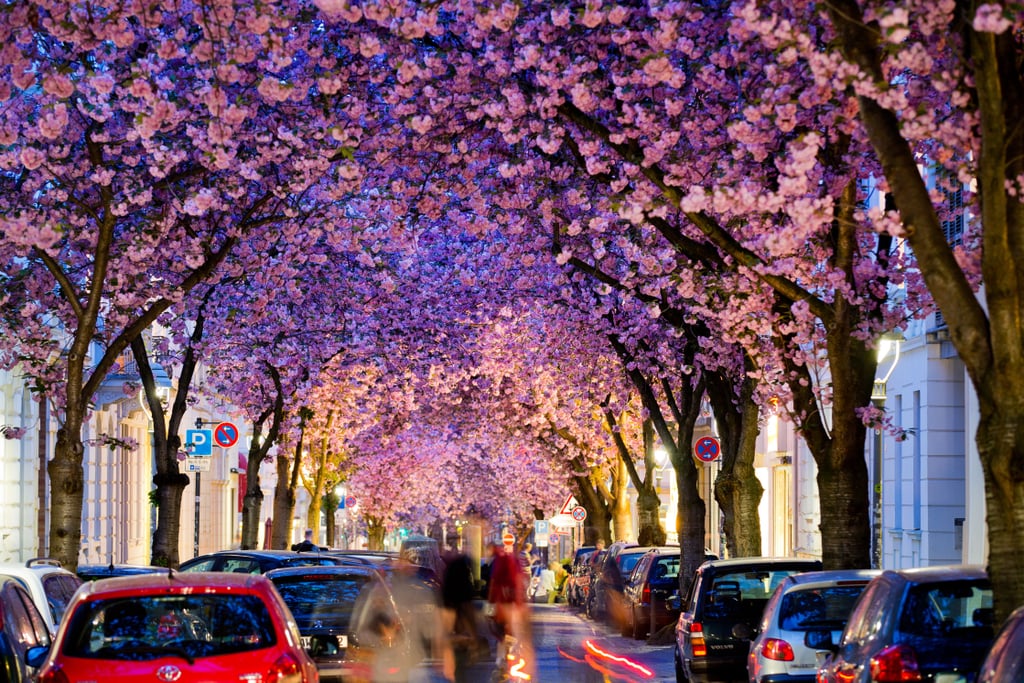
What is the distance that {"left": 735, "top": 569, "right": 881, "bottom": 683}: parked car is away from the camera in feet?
49.7

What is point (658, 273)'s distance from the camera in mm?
21609

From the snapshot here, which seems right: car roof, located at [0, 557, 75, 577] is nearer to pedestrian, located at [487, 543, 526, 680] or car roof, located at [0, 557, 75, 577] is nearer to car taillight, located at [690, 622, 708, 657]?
car taillight, located at [690, 622, 708, 657]

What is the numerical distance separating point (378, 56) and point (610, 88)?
7.66ft

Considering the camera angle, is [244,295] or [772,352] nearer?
[772,352]

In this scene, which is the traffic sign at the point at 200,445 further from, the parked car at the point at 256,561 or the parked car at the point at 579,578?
the parked car at the point at 579,578

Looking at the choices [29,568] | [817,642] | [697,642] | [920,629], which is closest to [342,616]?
[29,568]

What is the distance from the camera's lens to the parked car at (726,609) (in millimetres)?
19094

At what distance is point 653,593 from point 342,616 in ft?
52.3

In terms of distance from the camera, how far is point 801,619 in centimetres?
1534

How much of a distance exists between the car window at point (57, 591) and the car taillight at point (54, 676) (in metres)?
3.98

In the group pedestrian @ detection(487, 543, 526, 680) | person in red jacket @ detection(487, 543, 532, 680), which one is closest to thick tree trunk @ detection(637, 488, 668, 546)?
person in red jacket @ detection(487, 543, 532, 680)

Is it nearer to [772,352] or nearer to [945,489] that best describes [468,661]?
[772,352]

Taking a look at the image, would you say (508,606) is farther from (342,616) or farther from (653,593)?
(653,593)

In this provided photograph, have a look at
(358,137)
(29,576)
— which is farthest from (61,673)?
(358,137)
